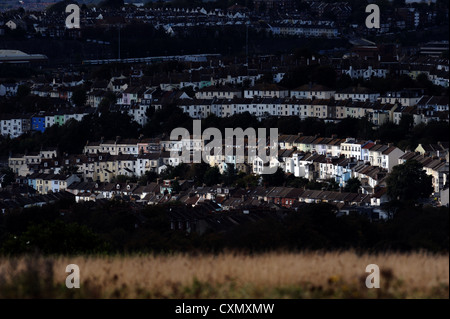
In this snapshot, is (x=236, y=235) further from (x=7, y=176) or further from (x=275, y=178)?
(x=7, y=176)

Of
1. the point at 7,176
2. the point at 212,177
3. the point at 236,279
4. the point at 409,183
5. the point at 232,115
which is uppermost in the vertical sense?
the point at 236,279

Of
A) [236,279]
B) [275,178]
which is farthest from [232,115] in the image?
[236,279]

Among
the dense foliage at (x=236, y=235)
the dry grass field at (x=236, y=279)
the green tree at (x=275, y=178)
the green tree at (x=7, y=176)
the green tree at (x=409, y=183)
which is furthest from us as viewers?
the green tree at (x=7, y=176)

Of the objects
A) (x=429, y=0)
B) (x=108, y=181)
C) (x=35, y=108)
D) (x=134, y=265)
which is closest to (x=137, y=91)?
(x=35, y=108)

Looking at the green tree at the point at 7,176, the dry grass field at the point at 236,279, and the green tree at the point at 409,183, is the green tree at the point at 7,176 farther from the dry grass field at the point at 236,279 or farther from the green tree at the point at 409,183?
the dry grass field at the point at 236,279

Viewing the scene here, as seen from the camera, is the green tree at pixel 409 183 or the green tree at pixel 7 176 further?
the green tree at pixel 7 176

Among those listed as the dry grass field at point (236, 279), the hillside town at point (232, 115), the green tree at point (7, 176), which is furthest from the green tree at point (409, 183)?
the dry grass field at point (236, 279)
